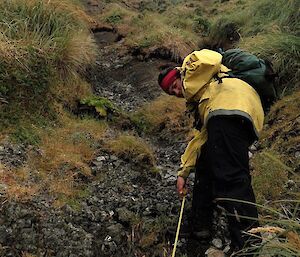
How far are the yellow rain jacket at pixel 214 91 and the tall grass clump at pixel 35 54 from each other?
9.09ft

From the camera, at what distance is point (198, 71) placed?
10.7 feet

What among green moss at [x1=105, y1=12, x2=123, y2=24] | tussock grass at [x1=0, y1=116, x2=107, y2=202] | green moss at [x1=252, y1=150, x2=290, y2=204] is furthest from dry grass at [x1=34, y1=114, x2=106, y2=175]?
green moss at [x1=105, y1=12, x2=123, y2=24]

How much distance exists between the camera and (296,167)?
448cm

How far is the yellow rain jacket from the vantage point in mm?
3197

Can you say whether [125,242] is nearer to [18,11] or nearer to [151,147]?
[151,147]

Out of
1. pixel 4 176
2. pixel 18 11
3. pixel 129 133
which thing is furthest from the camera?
pixel 18 11

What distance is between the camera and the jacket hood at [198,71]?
10.6 ft

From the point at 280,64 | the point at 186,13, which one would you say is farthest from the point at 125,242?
the point at 186,13

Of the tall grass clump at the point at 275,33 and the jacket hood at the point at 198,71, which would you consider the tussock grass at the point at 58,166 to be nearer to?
the jacket hood at the point at 198,71

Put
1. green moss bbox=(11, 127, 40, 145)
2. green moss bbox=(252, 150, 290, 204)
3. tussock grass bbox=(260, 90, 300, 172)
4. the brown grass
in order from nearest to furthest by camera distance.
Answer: green moss bbox=(252, 150, 290, 204), tussock grass bbox=(260, 90, 300, 172), green moss bbox=(11, 127, 40, 145), the brown grass

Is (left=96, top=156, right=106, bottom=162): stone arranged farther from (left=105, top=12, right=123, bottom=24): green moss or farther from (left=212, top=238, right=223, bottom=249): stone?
(left=105, top=12, right=123, bottom=24): green moss

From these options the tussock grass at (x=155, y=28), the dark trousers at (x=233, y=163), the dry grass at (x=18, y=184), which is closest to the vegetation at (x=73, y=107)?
the dry grass at (x=18, y=184)

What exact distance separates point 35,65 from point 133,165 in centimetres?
197

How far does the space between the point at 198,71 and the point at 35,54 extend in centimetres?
341
